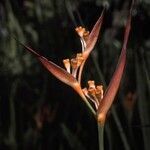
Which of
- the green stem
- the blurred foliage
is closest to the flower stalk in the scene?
the green stem

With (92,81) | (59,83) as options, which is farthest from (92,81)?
(59,83)

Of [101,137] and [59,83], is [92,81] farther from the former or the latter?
[59,83]

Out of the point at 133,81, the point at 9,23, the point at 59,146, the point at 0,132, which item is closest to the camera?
the point at 59,146

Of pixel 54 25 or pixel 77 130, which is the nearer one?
pixel 77 130

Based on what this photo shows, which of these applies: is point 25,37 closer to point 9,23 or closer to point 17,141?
point 9,23

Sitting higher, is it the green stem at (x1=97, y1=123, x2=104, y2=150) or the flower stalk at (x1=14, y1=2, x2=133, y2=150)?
the flower stalk at (x1=14, y1=2, x2=133, y2=150)

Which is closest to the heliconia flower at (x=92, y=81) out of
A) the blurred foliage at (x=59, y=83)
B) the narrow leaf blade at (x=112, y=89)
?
the narrow leaf blade at (x=112, y=89)

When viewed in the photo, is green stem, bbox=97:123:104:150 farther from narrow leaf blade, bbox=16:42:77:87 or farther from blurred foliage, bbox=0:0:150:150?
blurred foliage, bbox=0:0:150:150

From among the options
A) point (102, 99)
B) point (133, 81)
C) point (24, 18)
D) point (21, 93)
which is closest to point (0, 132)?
point (21, 93)
